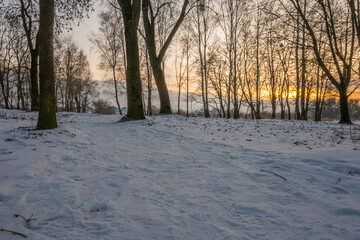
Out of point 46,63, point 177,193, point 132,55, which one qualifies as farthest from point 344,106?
point 46,63

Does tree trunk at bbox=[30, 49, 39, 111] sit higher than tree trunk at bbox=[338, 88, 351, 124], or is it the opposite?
tree trunk at bbox=[30, 49, 39, 111]

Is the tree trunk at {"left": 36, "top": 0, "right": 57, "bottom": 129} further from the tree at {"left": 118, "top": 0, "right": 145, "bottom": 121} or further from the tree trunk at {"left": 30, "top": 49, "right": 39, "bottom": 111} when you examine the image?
the tree trunk at {"left": 30, "top": 49, "right": 39, "bottom": 111}

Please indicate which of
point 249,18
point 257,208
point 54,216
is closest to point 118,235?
point 54,216

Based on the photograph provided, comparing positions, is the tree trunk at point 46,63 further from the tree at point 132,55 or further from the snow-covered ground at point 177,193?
the tree at point 132,55

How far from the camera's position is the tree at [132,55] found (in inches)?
328

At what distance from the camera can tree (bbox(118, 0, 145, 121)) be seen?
8328mm

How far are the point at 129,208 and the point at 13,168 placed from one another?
2.35 m

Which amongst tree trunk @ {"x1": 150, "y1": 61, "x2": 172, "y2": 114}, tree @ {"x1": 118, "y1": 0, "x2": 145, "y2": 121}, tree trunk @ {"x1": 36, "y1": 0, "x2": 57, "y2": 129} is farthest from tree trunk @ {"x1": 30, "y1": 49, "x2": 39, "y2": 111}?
tree trunk @ {"x1": 36, "y1": 0, "x2": 57, "y2": 129}

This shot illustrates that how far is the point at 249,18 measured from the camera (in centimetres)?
1794

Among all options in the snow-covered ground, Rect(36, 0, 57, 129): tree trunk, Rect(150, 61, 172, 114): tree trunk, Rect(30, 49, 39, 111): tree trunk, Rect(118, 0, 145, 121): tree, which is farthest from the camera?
Rect(30, 49, 39, 111): tree trunk

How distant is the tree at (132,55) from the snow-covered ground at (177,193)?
4.52 meters

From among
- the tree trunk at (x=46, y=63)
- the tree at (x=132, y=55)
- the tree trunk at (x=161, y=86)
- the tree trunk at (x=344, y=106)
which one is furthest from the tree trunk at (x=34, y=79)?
the tree trunk at (x=344, y=106)

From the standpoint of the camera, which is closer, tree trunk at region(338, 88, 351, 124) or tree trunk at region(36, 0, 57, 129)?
tree trunk at region(36, 0, 57, 129)

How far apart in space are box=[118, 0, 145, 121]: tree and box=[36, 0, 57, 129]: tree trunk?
3166 mm
